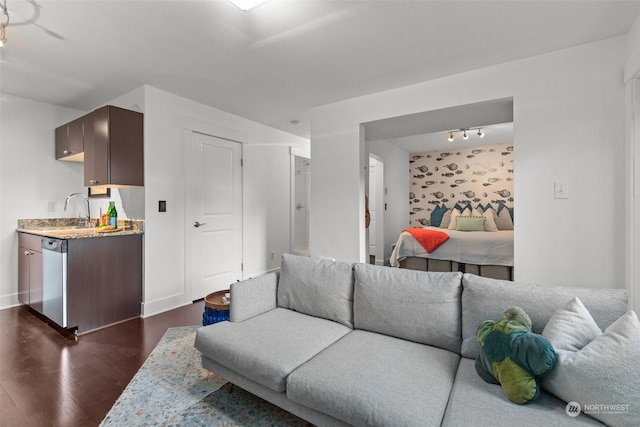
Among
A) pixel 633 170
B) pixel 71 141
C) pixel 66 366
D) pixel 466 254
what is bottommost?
pixel 66 366

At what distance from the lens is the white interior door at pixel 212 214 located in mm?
3664

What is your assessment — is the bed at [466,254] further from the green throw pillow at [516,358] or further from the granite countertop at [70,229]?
the granite countertop at [70,229]

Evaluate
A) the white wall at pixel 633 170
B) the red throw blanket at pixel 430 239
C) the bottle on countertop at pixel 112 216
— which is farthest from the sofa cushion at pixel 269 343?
the red throw blanket at pixel 430 239

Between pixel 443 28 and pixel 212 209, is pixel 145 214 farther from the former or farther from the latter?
pixel 443 28

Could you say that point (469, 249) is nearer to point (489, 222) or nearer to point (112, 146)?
point (489, 222)

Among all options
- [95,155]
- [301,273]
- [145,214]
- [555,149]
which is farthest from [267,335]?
[95,155]

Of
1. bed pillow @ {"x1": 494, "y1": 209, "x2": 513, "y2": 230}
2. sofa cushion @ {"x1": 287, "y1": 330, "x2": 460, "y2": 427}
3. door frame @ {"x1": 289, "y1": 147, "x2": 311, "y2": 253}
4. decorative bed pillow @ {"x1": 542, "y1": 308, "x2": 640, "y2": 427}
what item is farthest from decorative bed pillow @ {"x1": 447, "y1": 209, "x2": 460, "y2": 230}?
decorative bed pillow @ {"x1": 542, "y1": 308, "x2": 640, "y2": 427}

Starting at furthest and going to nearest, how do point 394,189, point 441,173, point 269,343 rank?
point 441,173
point 394,189
point 269,343

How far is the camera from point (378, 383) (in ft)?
4.24

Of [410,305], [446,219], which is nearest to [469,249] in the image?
[446,219]

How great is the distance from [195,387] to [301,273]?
0.96 meters

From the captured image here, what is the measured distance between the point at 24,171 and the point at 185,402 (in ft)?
11.6

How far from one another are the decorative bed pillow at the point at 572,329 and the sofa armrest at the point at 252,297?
159 centimetres

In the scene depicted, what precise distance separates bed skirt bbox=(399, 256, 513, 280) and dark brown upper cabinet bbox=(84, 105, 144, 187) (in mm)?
3826
